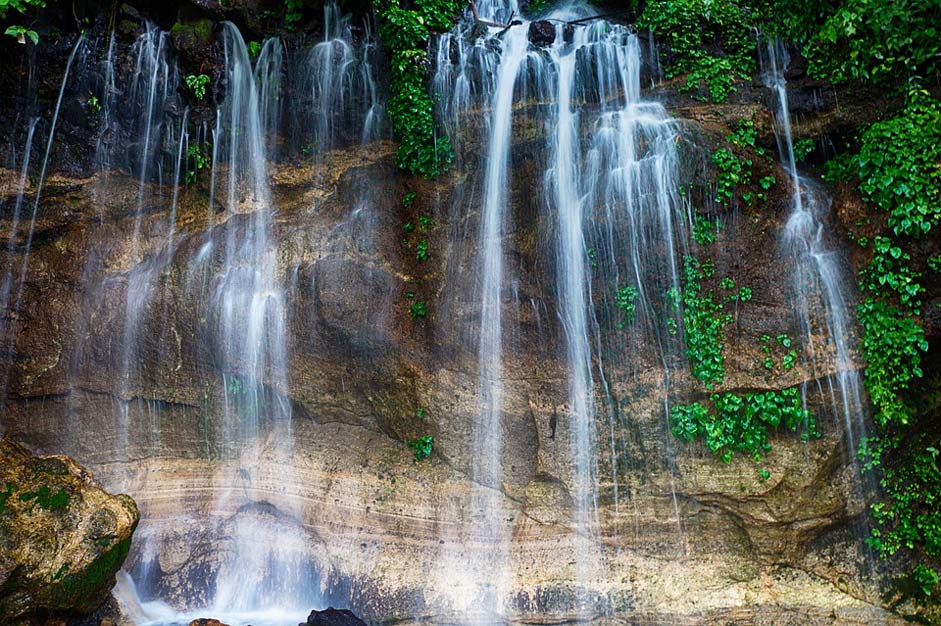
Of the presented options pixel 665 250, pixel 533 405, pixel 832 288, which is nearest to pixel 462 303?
pixel 533 405

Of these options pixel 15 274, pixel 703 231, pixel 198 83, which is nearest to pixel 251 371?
pixel 15 274

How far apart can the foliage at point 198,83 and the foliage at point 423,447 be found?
5.49 metres

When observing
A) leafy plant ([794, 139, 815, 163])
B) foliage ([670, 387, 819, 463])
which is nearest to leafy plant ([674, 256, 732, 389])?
foliage ([670, 387, 819, 463])

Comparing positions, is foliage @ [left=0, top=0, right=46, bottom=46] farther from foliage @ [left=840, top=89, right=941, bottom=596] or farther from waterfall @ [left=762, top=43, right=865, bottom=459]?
foliage @ [left=840, top=89, right=941, bottom=596]

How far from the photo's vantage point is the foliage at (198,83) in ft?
27.7

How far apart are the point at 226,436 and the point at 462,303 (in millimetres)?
3426

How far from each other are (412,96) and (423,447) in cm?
443

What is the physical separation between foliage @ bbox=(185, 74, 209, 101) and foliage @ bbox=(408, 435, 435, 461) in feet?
18.0

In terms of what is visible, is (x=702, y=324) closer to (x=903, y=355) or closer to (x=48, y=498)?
(x=903, y=355)

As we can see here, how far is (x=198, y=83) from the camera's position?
845 centimetres

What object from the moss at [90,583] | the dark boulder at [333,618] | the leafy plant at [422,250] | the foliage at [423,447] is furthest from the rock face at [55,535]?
the leafy plant at [422,250]

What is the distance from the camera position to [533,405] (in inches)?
281

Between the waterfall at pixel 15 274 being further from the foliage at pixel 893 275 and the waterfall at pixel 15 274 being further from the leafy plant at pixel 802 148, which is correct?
the foliage at pixel 893 275

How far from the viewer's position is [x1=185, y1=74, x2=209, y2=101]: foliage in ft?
27.7
